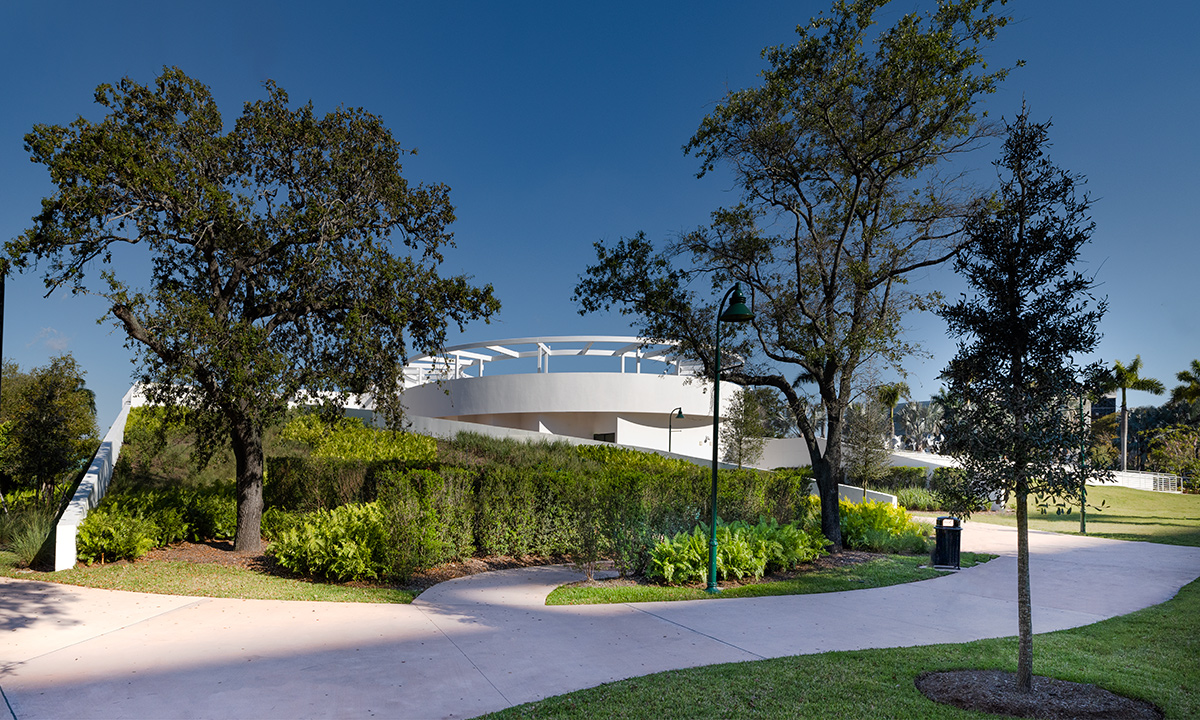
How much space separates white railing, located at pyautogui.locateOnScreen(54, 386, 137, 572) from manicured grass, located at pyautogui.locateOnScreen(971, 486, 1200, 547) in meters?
19.1

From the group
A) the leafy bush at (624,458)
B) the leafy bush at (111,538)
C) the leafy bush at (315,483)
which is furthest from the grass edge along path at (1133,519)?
the leafy bush at (111,538)

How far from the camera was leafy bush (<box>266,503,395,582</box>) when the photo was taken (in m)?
9.67

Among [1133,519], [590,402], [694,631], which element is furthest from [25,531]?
[1133,519]

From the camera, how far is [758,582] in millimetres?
10594

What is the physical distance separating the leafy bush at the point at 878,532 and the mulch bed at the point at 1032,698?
947 cm

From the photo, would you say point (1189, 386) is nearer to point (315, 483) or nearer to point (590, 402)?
point (590, 402)

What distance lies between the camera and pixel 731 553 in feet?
34.6

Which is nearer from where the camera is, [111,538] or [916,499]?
[111,538]

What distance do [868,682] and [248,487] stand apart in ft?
34.3

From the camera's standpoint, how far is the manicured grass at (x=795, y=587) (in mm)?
9039

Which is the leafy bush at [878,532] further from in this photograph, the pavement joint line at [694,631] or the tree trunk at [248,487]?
the tree trunk at [248,487]

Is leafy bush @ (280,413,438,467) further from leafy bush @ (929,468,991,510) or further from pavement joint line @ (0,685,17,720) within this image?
leafy bush @ (929,468,991,510)

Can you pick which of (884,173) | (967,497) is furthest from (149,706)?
(884,173)

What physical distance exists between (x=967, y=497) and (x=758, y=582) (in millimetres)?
5416
